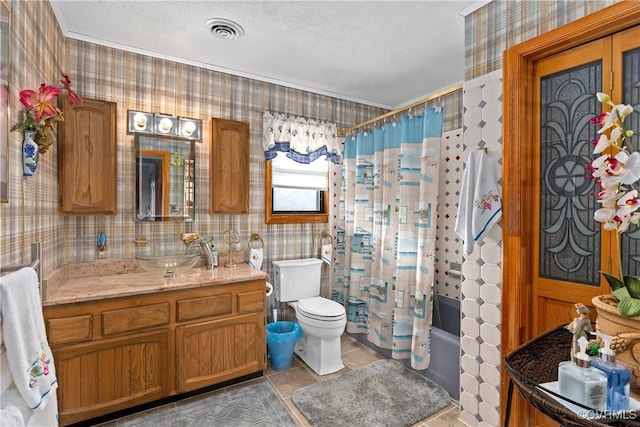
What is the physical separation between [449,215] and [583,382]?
230cm

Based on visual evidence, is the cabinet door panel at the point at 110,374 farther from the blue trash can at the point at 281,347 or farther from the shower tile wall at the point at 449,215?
the shower tile wall at the point at 449,215

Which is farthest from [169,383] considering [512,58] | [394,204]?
[512,58]

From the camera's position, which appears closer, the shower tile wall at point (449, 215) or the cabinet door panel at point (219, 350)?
the cabinet door panel at point (219, 350)

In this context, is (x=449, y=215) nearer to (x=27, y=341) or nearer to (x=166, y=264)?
(x=166, y=264)

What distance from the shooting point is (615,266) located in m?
1.45

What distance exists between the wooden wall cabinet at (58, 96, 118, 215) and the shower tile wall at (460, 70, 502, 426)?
97.6 inches

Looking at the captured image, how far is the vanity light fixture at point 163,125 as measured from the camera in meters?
2.53

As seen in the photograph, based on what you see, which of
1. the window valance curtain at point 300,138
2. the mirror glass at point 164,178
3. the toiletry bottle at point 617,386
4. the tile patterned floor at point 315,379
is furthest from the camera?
the window valance curtain at point 300,138

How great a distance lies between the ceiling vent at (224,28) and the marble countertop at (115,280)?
1.74 m

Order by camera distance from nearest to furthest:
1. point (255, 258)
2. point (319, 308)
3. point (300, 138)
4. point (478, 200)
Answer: point (478, 200)
point (319, 308)
point (255, 258)
point (300, 138)

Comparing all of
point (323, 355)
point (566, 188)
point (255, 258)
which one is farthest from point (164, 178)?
point (566, 188)

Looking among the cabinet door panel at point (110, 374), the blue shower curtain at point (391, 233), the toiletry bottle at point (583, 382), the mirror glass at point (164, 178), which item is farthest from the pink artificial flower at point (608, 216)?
the mirror glass at point (164, 178)

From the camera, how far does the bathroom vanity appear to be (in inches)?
75.4

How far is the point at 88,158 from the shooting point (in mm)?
2309
